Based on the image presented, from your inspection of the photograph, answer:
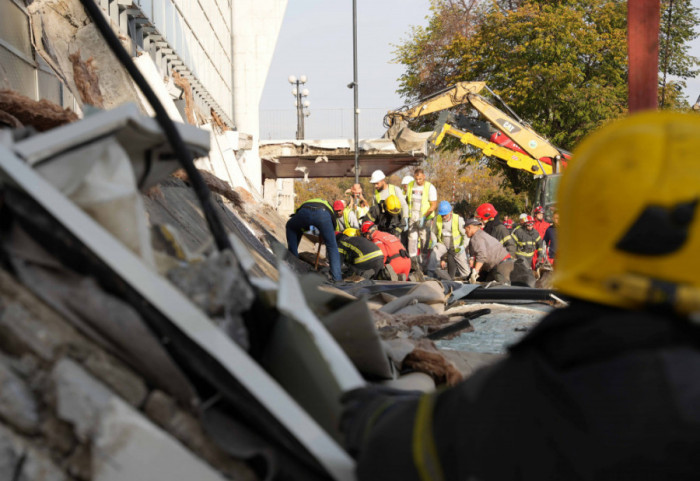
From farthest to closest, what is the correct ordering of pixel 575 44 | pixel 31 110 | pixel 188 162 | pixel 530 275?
pixel 575 44 < pixel 530 275 < pixel 31 110 < pixel 188 162

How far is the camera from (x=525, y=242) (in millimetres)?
12023

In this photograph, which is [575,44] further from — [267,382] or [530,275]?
[267,382]

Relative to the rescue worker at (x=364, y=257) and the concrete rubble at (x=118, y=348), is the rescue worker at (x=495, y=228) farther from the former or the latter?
the concrete rubble at (x=118, y=348)

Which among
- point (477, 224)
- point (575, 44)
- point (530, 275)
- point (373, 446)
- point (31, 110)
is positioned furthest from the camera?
point (575, 44)

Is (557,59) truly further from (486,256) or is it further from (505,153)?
(486,256)

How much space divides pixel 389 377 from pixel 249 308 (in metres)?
0.93

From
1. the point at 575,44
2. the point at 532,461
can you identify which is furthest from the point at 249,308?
the point at 575,44

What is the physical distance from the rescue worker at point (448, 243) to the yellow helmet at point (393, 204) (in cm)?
92

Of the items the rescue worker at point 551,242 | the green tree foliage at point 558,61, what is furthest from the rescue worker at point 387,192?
the green tree foliage at point 558,61

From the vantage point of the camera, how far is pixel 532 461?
43.9 inches

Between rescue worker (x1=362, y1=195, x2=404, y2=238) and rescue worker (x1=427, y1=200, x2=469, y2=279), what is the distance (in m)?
0.78

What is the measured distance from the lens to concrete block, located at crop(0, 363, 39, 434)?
1.42 m

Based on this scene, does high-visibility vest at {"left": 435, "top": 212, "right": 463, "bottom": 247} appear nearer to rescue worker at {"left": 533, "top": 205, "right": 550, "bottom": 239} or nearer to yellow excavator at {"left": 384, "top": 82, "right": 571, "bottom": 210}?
rescue worker at {"left": 533, "top": 205, "right": 550, "bottom": 239}

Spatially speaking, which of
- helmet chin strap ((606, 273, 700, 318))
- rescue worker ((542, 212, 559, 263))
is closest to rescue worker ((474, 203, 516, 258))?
rescue worker ((542, 212, 559, 263))
